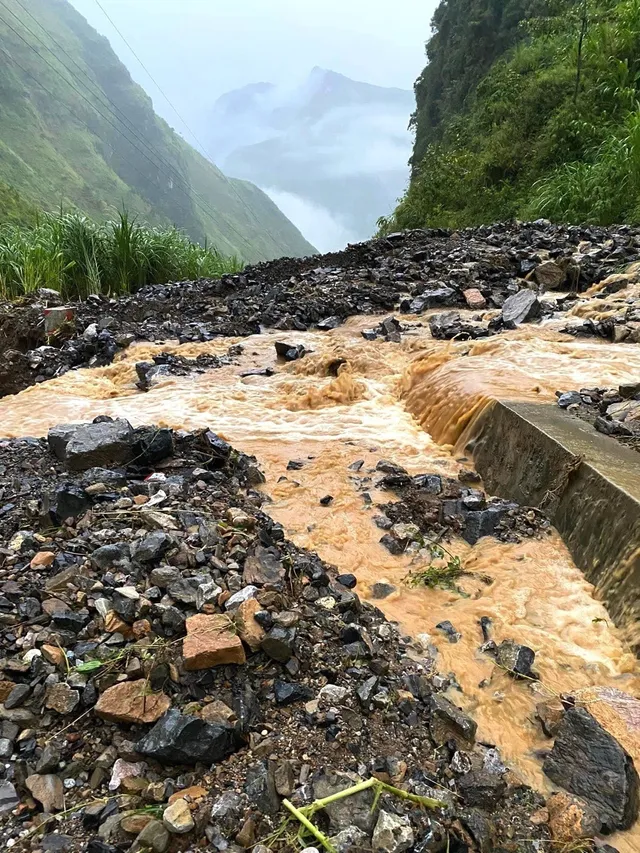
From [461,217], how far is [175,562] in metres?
15.5

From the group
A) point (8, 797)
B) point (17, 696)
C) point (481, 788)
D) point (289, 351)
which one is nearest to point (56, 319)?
point (289, 351)

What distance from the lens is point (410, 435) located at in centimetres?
509

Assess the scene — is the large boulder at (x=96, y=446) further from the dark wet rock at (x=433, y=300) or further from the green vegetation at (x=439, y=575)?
the dark wet rock at (x=433, y=300)

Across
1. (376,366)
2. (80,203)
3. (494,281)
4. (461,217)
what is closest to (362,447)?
(376,366)

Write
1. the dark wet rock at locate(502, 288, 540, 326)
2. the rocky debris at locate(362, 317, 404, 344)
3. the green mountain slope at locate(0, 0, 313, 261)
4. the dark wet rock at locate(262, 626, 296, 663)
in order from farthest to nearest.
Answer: the green mountain slope at locate(0, 0, 313, 261), the rocky debris at locate(362, 317, 404, 344), the dark wet rock at locate(502, 288, 540, 326), the dark wet rock at locate(262, 626, 296, 663)

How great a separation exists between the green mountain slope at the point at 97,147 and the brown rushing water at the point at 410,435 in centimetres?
6137

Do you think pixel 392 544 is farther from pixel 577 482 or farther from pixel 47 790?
pixel 47 790

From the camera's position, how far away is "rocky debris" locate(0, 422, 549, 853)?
1.58 meters

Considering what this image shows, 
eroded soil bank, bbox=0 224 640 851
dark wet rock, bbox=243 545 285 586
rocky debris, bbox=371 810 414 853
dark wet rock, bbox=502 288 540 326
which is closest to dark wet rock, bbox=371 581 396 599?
eroded soil bank, bbox=0 224 640 851

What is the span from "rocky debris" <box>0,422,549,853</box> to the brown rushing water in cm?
31

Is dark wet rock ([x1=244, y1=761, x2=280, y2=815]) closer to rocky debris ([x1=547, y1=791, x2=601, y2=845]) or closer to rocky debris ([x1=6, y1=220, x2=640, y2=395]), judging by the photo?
rocky debris ([x1=547, y1=791, x2=601, y2=845])

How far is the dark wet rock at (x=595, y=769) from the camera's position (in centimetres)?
183

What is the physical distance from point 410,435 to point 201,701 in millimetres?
3510

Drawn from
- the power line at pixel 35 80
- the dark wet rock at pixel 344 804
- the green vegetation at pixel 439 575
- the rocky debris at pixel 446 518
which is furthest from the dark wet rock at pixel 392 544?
Answer: the power line at pixel 35 80
